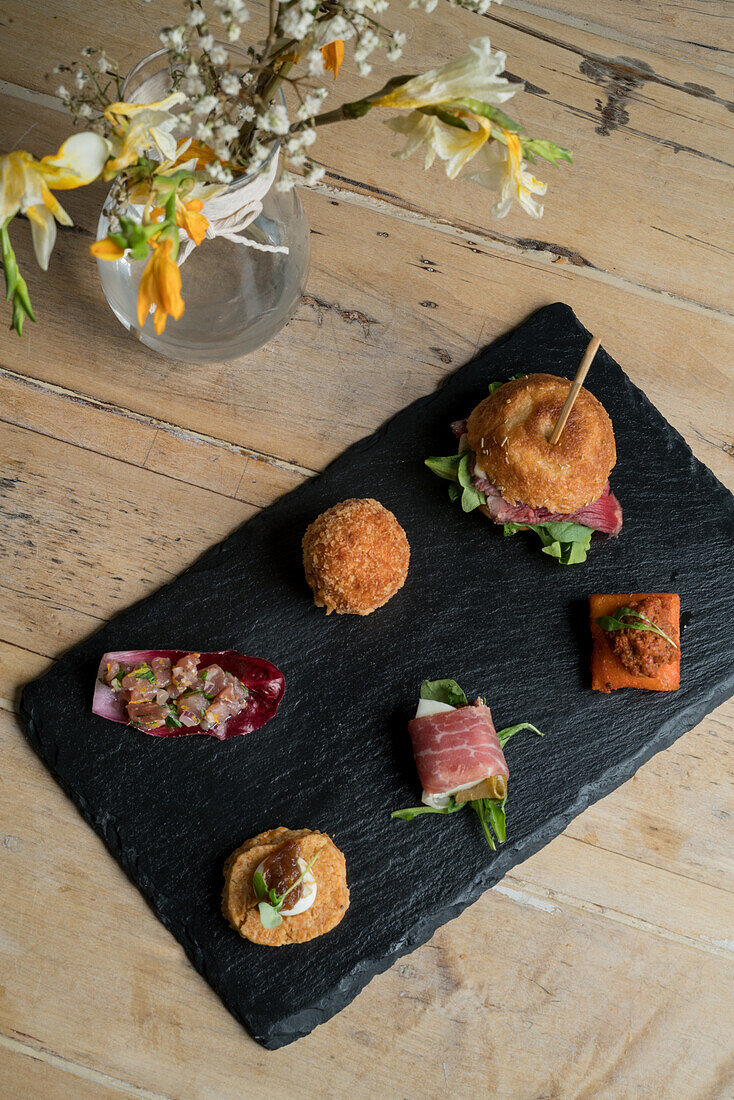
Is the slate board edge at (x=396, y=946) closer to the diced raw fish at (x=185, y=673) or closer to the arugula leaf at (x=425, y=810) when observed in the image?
the arugula leaf at (x=425, y=810)

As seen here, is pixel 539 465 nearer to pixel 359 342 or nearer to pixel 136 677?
pixel 359 342

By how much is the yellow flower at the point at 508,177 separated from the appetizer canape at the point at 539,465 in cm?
85

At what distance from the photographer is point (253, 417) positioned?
2.75 metres

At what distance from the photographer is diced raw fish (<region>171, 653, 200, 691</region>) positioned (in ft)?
8.19

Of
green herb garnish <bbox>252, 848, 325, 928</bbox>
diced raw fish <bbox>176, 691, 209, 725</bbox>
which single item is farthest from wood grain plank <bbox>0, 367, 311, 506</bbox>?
green herb garnish <bbox>252, 848, 325, 928</bbox>

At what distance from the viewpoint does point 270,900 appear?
235 cm

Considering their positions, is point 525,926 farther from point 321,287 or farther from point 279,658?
point 321,287

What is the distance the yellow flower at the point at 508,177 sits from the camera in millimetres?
1620

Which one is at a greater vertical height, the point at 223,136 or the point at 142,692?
the point at 223,136

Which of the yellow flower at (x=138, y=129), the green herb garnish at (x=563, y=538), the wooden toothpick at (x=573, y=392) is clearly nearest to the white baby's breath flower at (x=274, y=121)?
the yellow flower at (x=138, y=129)

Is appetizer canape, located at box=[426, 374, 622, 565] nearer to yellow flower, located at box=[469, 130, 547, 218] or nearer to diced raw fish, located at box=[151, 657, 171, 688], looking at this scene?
yellow flower, located at box=[469, 130, 547, 218]

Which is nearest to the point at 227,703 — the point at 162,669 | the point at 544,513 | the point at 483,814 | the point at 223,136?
the point at 162,669

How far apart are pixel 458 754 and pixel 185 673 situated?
799 mm

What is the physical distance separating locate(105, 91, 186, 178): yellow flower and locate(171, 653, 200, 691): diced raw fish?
1.39 m
